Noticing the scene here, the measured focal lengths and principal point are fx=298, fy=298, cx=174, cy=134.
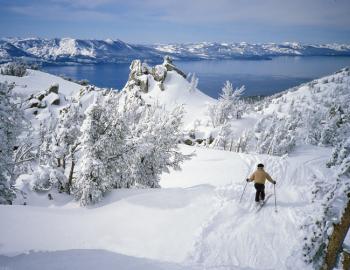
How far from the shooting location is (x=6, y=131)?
14.7 metres

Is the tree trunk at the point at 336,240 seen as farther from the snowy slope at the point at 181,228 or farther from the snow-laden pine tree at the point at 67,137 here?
the snow-laden pine tree at the point at 67,137

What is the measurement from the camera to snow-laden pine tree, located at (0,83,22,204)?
13772mm

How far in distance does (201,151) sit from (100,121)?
2089cm

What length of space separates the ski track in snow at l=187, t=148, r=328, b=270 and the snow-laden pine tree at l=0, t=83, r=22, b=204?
10.1 meters

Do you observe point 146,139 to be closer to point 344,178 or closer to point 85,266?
point 85,266

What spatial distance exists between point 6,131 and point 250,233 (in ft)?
40.5

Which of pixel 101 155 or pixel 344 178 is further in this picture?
pixel 101 155

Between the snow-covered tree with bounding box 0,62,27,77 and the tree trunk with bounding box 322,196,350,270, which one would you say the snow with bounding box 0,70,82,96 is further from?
the tree trunk with bounding box 322,196,350,270

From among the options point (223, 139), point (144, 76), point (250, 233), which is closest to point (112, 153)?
point (250, 233)

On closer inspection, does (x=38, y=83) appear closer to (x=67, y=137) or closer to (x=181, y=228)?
(x=67, y=137)

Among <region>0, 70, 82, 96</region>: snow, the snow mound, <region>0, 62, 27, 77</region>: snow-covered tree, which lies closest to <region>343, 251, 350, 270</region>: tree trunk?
the snow mound

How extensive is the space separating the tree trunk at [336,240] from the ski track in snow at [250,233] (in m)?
2.30

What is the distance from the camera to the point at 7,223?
42.0ft

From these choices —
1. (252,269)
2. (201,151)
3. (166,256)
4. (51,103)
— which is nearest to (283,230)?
(252,269)
